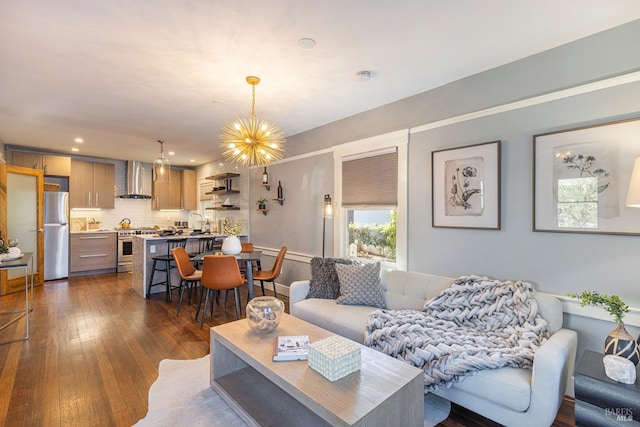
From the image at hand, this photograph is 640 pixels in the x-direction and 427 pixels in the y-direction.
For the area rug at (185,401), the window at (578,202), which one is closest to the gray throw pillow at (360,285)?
the area rug at (185,401)

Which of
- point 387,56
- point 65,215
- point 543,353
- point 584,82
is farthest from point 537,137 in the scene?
point 65,215

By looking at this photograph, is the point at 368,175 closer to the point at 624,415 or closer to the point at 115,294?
the point at 624,415

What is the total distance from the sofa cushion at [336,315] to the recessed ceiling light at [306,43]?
7.80 ft

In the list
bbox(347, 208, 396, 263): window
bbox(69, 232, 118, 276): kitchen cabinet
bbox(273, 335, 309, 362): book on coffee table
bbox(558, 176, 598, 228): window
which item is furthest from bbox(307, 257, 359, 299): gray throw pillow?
bbox(69, 232, 118, 276): kitchen cabinet

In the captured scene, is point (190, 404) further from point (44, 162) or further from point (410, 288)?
point (44, 162)

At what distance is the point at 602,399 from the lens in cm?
161

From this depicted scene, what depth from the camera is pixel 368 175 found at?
3881 mm

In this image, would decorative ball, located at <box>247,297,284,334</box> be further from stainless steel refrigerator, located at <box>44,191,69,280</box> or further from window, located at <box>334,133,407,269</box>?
stainless steel refrigerator, located at <box>44,191,69,280</box>

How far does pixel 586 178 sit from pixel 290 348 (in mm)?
2508

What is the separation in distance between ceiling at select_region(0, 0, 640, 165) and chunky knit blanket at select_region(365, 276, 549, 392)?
196 cm

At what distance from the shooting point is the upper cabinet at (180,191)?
8133 mm

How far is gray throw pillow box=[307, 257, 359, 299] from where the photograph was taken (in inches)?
135

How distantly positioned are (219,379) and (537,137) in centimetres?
320

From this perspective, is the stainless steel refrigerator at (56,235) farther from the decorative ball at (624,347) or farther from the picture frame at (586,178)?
the decorative ball at (624,347)
